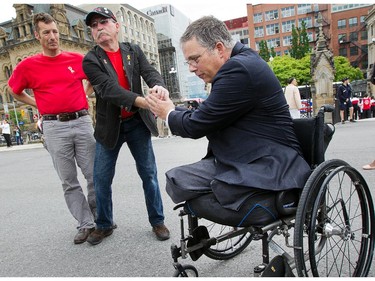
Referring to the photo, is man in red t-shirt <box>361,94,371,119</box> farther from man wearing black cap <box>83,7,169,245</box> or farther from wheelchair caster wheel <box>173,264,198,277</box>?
wheelchair caster wheel <box>173,264,198,277</box>

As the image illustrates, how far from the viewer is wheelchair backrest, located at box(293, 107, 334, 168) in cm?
196

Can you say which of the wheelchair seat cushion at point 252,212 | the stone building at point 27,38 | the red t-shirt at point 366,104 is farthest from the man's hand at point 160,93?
the stone building at point 27,38

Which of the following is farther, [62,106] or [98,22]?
[62,106]

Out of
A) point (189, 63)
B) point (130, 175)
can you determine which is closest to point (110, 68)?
point (189, 63)

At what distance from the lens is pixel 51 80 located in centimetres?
314

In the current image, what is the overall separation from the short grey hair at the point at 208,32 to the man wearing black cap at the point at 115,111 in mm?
807

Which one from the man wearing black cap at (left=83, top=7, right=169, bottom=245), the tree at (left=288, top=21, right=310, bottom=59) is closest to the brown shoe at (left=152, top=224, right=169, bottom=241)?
the man wearing black cap at (left=83, top=7, right=169, bottom=245)

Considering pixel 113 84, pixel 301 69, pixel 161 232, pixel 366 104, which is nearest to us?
pixel 113 84

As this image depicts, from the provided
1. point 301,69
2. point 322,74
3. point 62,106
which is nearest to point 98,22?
point 62,106

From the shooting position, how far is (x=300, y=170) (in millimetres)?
1878

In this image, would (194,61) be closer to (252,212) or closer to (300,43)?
(252,212)

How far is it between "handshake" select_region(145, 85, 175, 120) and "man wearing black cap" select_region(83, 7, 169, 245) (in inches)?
11.4

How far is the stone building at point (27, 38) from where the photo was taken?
143ft

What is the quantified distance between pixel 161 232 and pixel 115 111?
1.20 m
